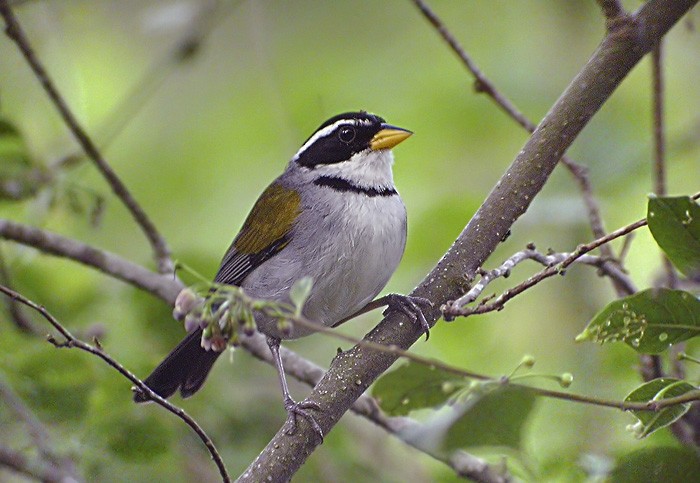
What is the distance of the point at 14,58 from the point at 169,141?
6.09 feet

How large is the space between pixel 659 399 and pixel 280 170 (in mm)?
4243

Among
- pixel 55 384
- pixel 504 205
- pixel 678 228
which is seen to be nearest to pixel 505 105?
pixel 504 205

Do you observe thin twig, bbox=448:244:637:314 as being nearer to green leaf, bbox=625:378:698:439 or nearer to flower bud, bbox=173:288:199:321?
green leaf, bbox=625:378:698:439

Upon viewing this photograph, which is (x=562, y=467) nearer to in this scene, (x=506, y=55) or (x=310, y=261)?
(x=310, y=261)

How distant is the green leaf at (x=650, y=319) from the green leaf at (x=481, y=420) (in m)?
0.23

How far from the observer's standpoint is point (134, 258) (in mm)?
5738

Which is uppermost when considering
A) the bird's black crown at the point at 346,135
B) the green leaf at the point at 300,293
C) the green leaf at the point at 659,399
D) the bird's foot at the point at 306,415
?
the green leaf at the point at 300,293

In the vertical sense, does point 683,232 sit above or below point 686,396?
above

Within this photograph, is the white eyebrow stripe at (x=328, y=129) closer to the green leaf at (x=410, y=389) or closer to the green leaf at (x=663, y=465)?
the green leaf at (x=410, y=389)

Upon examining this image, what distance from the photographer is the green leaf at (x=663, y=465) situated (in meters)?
2.29

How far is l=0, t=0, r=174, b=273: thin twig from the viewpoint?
351 cm

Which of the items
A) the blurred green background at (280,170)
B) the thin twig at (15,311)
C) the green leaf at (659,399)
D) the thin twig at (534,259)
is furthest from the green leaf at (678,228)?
the thin twig at (15,311)

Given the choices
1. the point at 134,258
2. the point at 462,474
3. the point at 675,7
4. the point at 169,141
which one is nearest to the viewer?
the point at 675,7

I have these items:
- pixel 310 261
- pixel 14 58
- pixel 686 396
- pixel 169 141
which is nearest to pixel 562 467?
pixel 686 396
